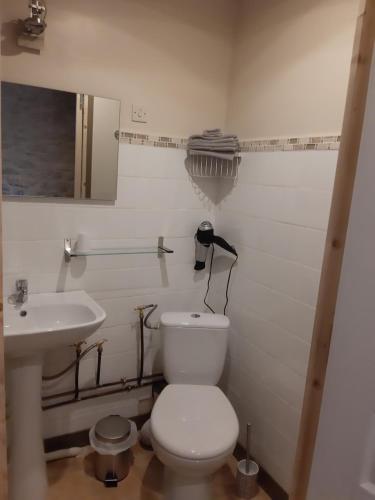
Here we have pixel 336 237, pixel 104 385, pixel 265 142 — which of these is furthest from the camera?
pixel 104 385

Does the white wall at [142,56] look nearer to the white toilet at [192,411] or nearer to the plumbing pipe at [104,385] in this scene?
the white toilet at [192,411]

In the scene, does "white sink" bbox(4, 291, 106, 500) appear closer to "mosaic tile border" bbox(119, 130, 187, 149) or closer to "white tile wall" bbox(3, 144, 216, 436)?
"white tile wall" bbox(3, 144, 216, 436)

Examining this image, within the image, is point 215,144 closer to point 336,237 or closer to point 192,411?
point 192,411

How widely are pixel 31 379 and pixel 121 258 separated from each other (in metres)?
0.74

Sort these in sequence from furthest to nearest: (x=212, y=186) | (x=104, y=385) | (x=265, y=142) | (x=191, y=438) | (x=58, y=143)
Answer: (x=212, y=186) → (x=104, y=385) → (x=265, y=142) → (x=58, y=143) → (x=191, y=438)

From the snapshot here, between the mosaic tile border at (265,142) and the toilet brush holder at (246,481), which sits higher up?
the mosaic tile border at (265,142)

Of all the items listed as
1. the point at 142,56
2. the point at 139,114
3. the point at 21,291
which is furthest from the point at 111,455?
the point at 142,56

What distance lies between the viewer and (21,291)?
1.74 m

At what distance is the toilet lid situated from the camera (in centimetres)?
153

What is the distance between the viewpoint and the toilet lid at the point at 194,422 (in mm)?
1526

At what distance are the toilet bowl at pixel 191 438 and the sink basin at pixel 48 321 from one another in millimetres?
545

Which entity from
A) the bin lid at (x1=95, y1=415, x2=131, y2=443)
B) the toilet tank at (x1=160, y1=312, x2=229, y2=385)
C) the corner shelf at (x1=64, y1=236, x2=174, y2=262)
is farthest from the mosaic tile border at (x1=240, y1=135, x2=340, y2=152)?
the bin lid at (x1=95, y1=415, x2=131, y2=443)

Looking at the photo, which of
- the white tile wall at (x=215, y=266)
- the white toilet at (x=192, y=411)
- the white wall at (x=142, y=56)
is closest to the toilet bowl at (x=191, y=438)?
the white toilet at (x=192, y=411)

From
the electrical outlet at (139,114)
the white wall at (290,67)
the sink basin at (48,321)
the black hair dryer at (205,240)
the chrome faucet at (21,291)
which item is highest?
the white wall at (290,67)
